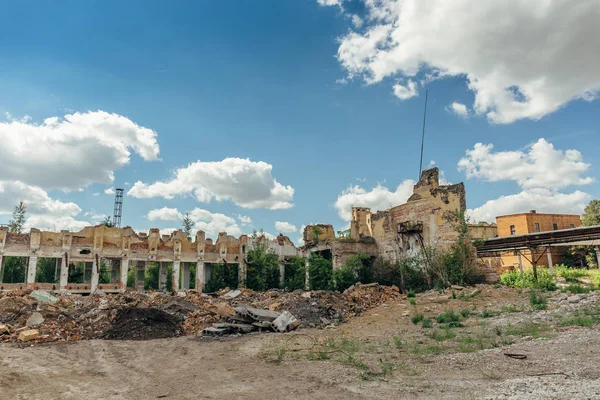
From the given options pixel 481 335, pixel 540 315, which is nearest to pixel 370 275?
pixel 540 315

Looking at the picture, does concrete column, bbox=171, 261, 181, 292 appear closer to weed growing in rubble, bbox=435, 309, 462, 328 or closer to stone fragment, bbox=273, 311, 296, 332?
stone fragment, bbox=273, 311, 296, 332

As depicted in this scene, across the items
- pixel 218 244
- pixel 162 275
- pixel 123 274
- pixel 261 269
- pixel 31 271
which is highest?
pixel 218 244

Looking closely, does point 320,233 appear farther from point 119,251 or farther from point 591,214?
point 591,214

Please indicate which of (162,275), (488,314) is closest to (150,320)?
(488,314)

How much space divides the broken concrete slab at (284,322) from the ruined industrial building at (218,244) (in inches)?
489

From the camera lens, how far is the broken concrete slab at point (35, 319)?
13.9 metres

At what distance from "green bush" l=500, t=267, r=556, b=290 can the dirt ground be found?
4665 mm

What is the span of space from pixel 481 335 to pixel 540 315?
3.40 metres

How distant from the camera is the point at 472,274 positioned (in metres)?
22.4

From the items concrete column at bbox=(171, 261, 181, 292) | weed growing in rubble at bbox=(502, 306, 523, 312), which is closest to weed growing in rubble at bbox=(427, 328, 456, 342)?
weed growing in rubble at bbox=(502, 306, 523, 312)

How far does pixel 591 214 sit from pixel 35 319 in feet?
151

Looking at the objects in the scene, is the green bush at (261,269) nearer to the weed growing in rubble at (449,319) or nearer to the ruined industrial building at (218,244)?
the ruined industrial building at (218,244)

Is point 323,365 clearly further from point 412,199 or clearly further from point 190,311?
point 412,199

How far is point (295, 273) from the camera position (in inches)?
1329
